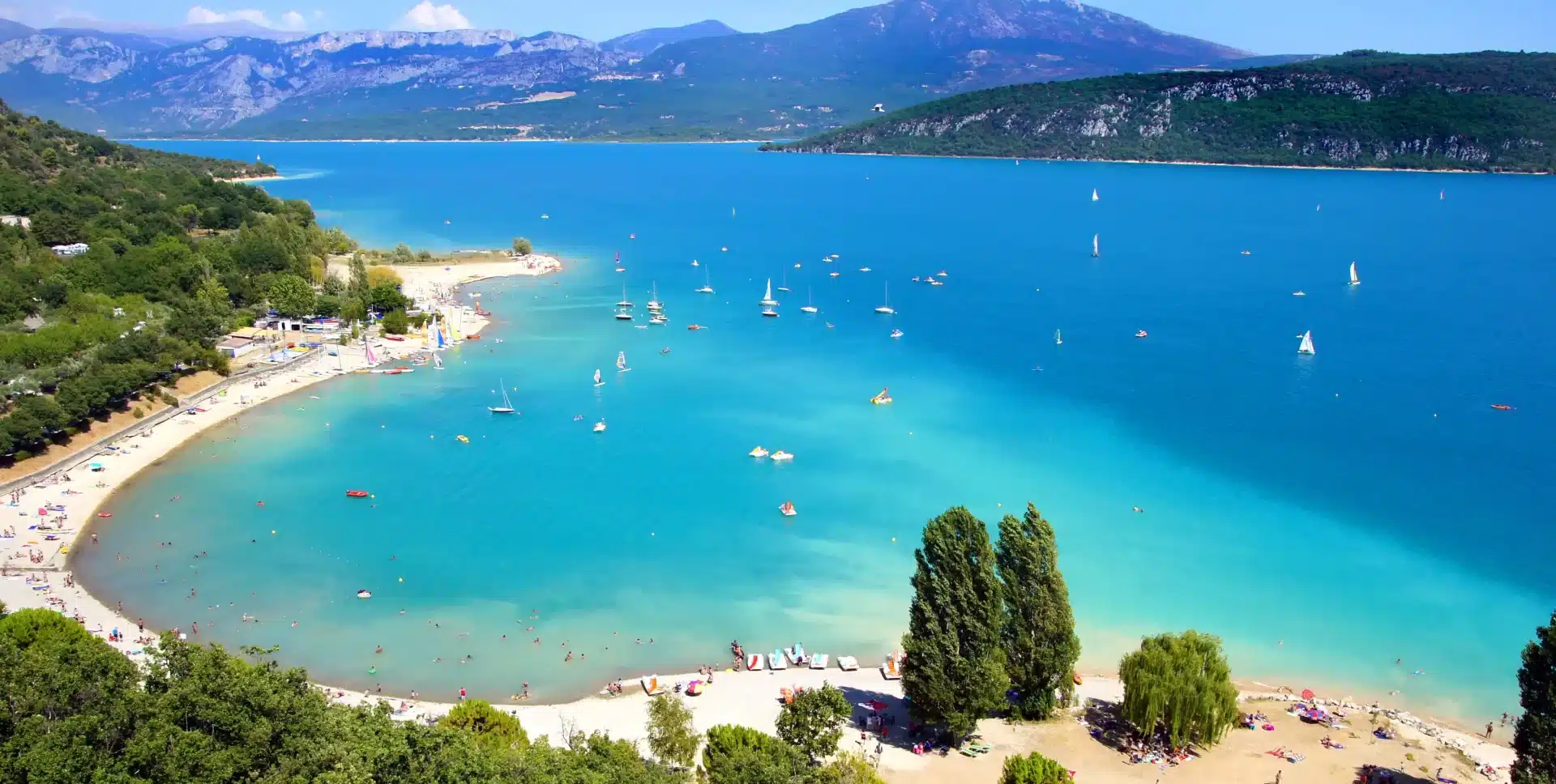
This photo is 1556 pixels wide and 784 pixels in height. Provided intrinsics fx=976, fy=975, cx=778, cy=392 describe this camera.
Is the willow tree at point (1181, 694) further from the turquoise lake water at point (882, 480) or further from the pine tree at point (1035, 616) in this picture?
the turquoise lake water at point (882, 480)

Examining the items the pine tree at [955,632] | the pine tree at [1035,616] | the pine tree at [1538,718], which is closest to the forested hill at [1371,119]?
the pine tree at [1538,718]

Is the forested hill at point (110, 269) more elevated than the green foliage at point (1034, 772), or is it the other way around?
the forested hill at point (110, 269)

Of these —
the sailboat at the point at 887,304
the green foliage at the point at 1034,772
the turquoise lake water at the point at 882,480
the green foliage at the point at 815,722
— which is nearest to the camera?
the green foliage at the point at 1034,772

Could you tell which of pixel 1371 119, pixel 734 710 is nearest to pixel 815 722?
pixel 734 710

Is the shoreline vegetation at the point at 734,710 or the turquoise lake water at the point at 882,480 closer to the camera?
the shoreline vegetation at the point at 734,710

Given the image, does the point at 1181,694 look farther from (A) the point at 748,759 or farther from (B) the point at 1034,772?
(A) the point at 748,759

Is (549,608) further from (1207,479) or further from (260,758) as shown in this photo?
(1207,479)
